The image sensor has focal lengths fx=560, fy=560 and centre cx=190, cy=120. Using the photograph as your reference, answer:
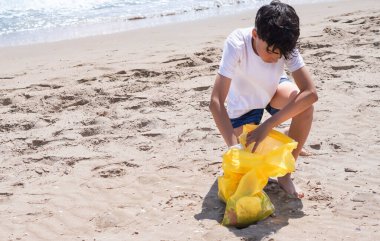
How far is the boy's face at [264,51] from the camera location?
2.70 metres

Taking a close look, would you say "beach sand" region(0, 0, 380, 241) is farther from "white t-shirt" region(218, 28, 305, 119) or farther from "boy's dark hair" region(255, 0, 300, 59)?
"boy's dark hair" region(255, 0, 300, 59)

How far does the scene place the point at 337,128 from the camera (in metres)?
3.74

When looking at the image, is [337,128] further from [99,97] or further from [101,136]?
[99,97]

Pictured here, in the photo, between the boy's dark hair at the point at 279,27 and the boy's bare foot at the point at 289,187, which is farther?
the boy's bare foot at the point at 289,187

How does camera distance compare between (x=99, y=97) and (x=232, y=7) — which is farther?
(x=232, y=7)

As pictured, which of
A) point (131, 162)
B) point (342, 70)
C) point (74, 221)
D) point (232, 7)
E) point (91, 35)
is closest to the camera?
point (74, 221)

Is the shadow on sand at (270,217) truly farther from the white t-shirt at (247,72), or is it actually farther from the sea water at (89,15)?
the sea water at (89,15)

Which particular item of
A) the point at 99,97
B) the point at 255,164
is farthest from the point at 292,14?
the point at 99,97

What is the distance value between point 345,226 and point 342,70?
8.54 ft

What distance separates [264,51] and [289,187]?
704 mm

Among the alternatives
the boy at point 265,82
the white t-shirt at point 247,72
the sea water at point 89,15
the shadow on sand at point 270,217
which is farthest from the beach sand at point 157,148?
the sea water at point 89,15

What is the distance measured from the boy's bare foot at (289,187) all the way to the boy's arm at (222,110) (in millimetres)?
347

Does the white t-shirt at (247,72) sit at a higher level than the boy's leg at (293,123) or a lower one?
higher

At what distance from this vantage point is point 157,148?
3.64m
